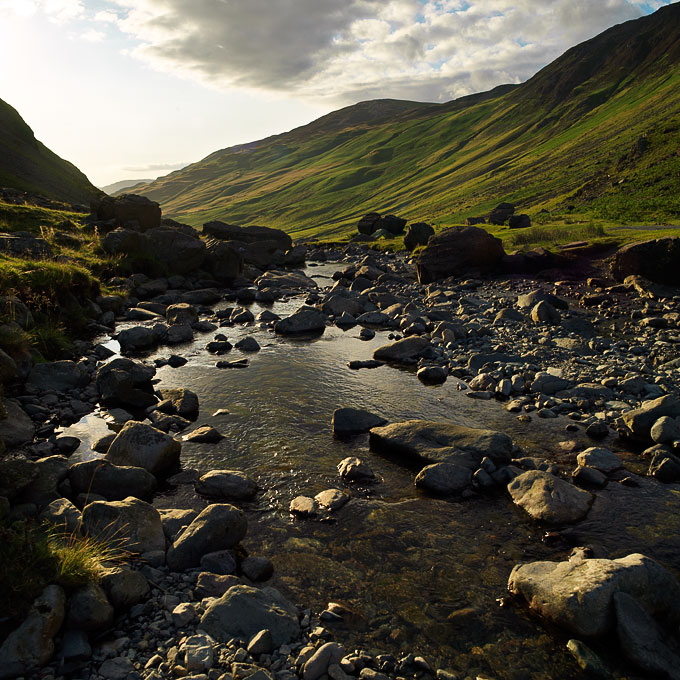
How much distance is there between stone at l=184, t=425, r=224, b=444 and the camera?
550 inches

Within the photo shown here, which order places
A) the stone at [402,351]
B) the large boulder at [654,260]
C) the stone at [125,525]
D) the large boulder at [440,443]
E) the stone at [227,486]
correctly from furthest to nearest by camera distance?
1. the large boulder at [654,260]
2. the stone at [402,351]
3. the large boulder at [440,443]
4. the stone at [227,486]
5. the stone at [125,525]

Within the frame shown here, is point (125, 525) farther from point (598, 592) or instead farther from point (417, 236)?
point (417, 236)

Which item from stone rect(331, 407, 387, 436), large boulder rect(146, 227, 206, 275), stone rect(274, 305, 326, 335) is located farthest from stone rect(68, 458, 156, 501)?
large boulder rect(146, 227, 206, 275)

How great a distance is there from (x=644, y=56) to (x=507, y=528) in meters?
221

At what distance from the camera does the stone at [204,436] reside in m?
14.0

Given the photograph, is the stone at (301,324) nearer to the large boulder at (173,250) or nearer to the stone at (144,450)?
the stone at (144,450)

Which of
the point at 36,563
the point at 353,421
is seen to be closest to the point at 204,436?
the point at 353,421

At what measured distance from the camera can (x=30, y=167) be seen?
75.5 meters

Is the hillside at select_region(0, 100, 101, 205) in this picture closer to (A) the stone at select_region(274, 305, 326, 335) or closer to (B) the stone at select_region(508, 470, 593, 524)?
(A) the stone at select_region(274, 305, 326, 335)

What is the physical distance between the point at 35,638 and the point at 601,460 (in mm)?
12148

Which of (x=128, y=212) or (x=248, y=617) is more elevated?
(x=128, y=212)

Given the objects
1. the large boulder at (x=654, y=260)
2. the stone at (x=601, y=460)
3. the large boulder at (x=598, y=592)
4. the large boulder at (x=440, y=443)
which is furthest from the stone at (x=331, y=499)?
the large boulder at (x=654, y=260)

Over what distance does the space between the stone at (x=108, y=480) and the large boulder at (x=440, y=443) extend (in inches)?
246

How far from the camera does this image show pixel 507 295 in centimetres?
3425
